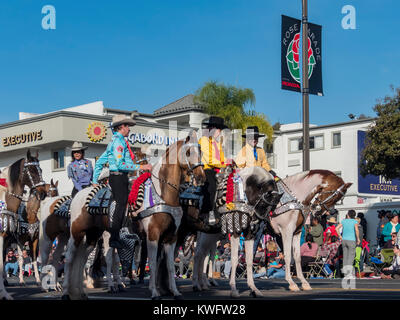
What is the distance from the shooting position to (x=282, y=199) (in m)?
16.1

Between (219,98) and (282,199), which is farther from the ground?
(219,98)

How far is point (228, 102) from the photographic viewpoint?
64.2 meters

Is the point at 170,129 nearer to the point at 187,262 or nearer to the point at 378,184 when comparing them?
the point at 378,184

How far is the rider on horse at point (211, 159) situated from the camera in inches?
574

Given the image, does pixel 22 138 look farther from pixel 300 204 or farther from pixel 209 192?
pixel 209 192

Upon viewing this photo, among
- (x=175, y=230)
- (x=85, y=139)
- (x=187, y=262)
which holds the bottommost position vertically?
(x=187, y=262)

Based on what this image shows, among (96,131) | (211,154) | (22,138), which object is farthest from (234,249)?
(22,138)

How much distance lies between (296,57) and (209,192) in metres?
10.7

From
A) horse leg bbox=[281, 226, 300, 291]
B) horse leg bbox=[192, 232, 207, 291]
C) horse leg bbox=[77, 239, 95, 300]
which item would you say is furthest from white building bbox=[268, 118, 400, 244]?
horse leg bbox=[77, 239, 95, 300]

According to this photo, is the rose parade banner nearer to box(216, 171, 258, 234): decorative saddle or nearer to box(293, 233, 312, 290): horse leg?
box(293, 233, 312, 290): horse leg

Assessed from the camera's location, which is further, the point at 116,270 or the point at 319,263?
the point at 319,263

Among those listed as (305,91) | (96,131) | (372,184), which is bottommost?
(372,184)
